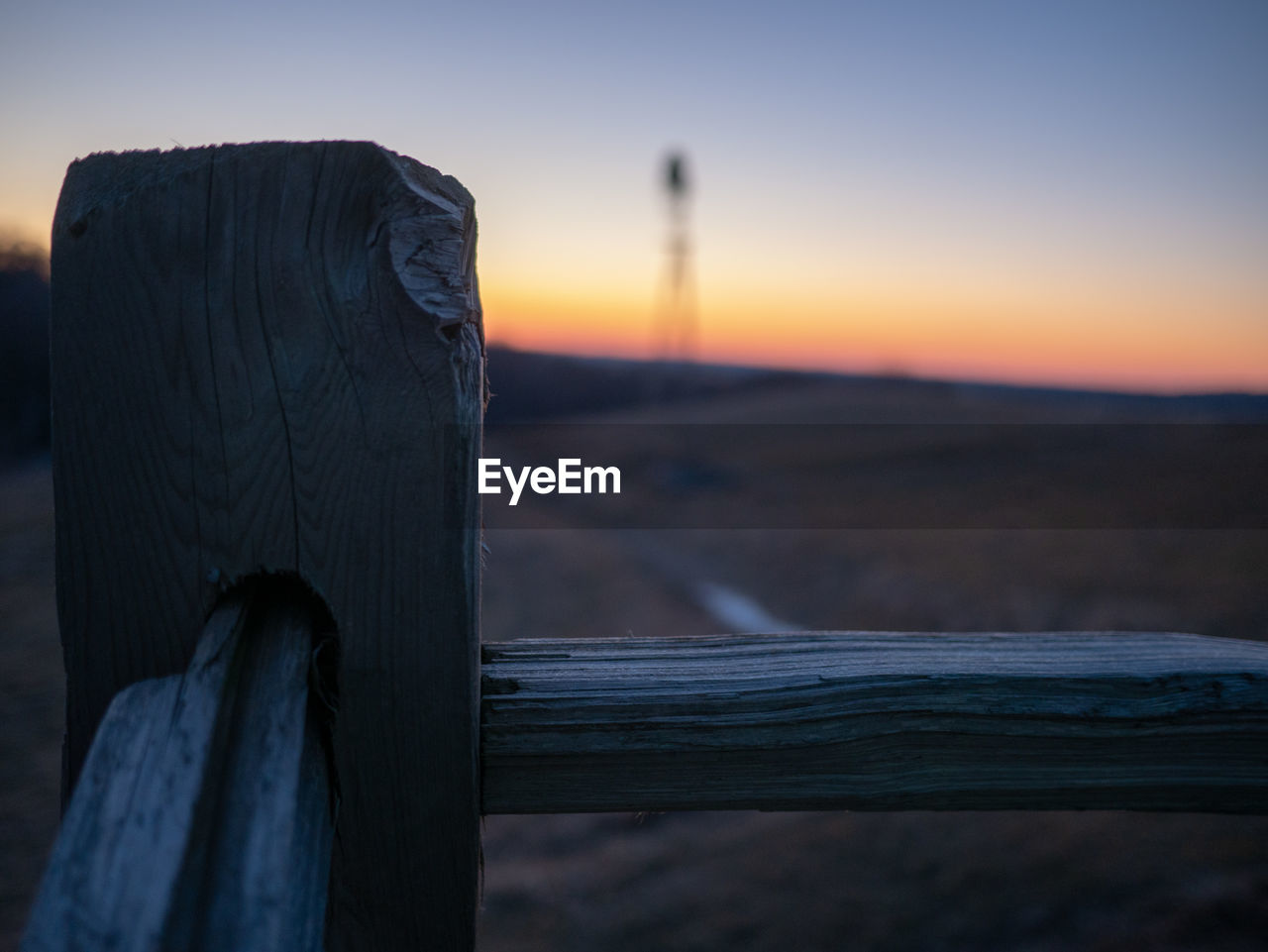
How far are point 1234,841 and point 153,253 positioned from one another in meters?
3.94

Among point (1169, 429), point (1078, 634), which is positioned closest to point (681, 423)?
point (1169, 429)

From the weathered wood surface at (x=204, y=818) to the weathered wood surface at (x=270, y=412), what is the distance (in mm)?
62

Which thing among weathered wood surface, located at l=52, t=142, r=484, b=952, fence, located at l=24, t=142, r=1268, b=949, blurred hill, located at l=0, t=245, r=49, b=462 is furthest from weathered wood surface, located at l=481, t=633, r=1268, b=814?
blurred hill, located at l=0, t=245, r=49, b=462

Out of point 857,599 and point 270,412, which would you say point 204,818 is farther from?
point 857,599

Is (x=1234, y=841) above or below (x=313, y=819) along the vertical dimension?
below

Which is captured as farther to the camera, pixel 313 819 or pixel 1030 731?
pixel 1030 731

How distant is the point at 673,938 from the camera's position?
312 centimetres

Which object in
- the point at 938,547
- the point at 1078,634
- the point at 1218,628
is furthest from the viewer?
the point at 938,547

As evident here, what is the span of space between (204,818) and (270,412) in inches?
12.6

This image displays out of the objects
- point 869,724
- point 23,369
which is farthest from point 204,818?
point 23,369

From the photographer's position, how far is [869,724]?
869 mm

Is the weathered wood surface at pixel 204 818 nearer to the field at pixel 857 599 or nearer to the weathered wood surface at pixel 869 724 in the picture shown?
the weathered wood surface at pixel 869 724

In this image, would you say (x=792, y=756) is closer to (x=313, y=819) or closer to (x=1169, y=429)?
(x=313, y=819)

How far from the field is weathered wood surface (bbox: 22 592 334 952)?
0.50m
